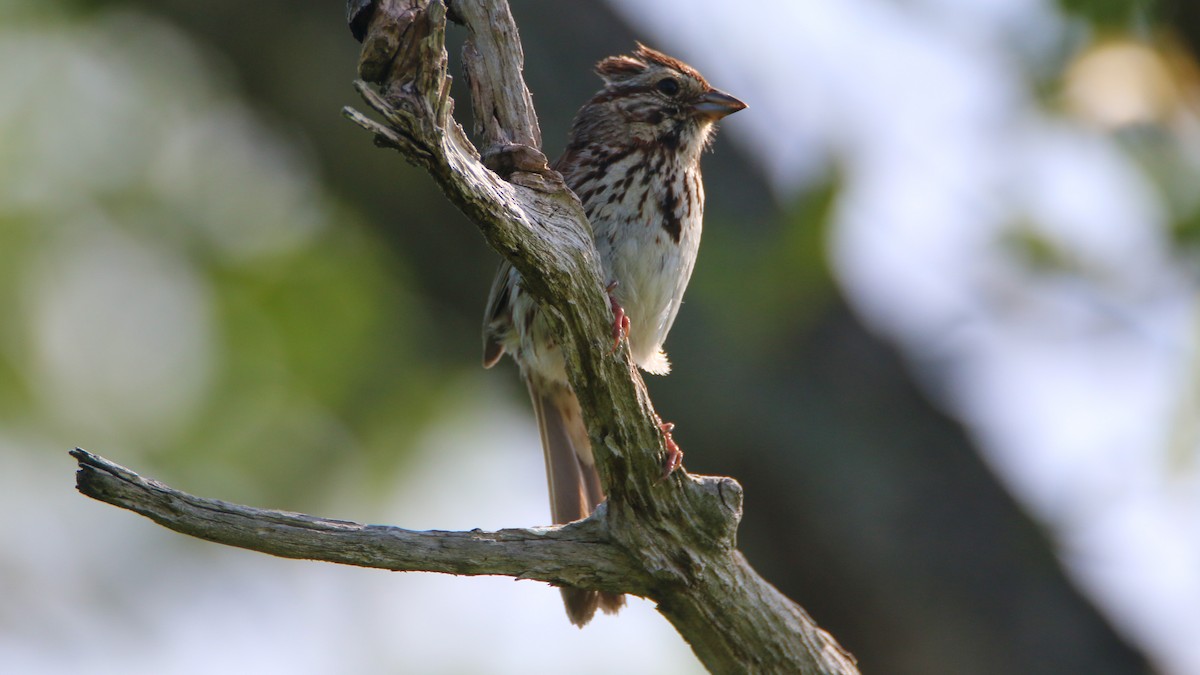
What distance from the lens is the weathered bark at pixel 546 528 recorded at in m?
2.92

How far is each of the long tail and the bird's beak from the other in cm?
116

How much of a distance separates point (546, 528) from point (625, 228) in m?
1.62

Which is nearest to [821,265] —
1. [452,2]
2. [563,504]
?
[563,504]

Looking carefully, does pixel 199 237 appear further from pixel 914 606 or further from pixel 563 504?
pixel 914 606

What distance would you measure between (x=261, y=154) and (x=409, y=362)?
1.74 m

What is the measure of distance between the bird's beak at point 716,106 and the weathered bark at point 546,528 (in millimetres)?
1858

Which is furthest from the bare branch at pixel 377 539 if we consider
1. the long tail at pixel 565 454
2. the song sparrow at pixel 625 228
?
the long tail at pixel 565 454

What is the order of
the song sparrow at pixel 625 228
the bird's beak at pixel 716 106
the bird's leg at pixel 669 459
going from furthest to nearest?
the bird's beak at pixel 716 106, the song sparrow at pixel 625 228, the bird's leg at pixel 669 459

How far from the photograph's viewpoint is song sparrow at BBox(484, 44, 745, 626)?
16.2ft

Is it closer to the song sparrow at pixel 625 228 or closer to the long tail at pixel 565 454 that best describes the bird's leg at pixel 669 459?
the song sparrow at pixel 625 228

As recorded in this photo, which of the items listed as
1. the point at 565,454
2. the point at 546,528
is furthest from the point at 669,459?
the point at 565,454

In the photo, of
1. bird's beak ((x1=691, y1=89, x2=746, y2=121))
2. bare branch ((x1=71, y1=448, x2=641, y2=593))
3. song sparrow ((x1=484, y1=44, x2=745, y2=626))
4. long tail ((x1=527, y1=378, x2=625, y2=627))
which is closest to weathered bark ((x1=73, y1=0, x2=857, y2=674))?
bare branch ((x1=71, y1=448, x2=641, y2=593))

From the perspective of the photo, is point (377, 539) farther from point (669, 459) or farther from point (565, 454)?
point (565, 454)

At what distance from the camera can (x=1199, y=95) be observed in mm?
6625
